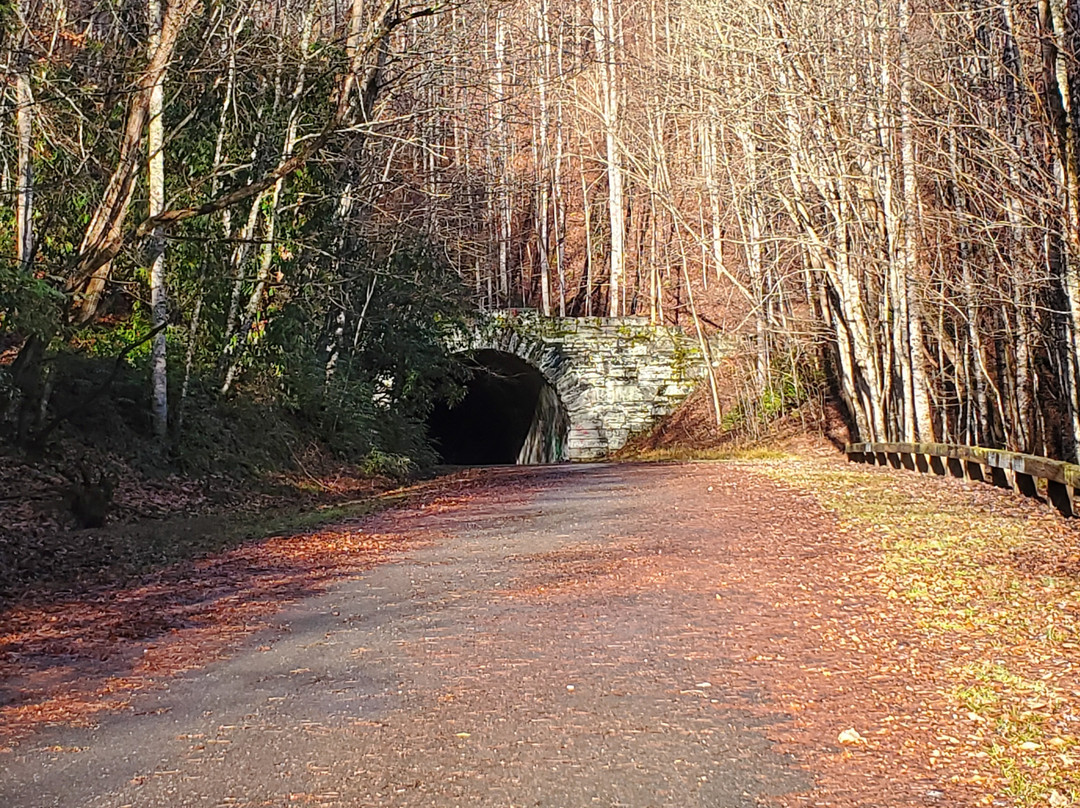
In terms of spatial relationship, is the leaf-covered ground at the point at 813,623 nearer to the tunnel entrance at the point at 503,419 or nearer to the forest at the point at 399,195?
the forest at the point at 399,195

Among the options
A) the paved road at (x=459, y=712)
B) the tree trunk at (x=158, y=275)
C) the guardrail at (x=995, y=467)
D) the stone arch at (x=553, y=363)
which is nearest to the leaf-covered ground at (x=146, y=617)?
the paved road at (x=459, y=712)

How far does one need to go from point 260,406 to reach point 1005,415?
36.6ft

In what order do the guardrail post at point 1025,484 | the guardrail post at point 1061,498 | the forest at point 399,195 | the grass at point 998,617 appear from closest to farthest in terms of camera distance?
the grass at point 998,617 → the guardrail post at point 1061,498 → the guardrail post at point 1025,484 → the forest at point 399,195

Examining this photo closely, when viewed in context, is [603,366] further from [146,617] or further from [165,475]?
[146,617]

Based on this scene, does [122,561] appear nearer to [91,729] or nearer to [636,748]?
[91,729]

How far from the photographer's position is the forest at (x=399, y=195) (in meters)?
11.4

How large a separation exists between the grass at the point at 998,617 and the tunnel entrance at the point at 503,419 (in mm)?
18871

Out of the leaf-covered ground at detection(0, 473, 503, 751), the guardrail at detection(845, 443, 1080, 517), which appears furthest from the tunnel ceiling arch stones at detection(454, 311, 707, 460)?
the leaf-covered ground at detection(0, 473, 503, 751)

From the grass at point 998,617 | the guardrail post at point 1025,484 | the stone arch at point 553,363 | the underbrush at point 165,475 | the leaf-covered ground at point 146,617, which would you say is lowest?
the grass at point 998,617

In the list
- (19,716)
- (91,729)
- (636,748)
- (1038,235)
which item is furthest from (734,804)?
(1038,235)

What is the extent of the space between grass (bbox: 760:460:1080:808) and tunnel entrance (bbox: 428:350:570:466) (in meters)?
18.9

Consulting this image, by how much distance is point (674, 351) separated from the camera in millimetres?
29938

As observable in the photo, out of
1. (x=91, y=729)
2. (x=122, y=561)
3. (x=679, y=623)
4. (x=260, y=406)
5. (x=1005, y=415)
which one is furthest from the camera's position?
(x=1005, y=415)

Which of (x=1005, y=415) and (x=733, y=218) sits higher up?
(x=733, y=218)
